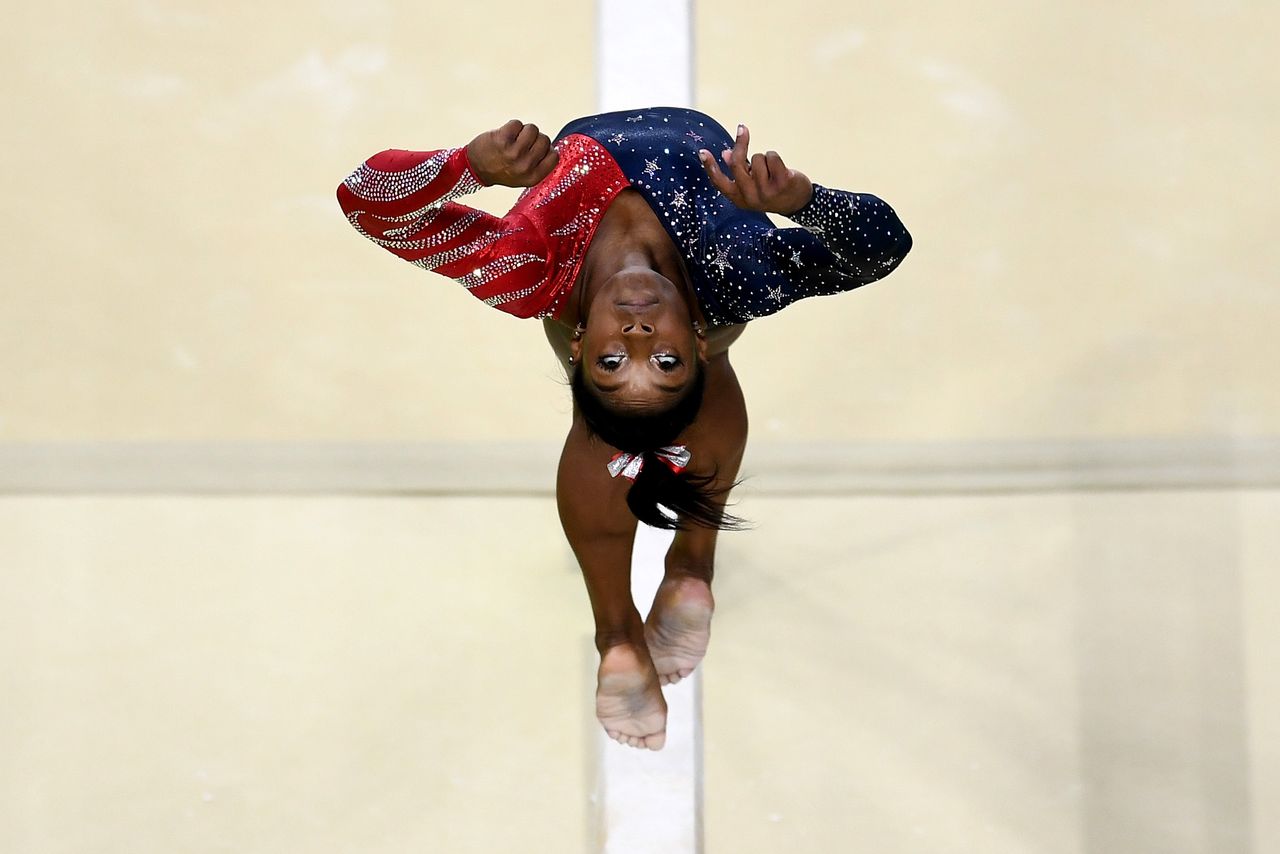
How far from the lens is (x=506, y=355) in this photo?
2.27 m

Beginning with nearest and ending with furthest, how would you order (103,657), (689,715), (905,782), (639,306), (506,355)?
(639,306), (689,715), (905,782), (103,657), (506,355)

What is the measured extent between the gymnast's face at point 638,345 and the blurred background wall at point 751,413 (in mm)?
947

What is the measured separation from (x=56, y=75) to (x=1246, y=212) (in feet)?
6.79

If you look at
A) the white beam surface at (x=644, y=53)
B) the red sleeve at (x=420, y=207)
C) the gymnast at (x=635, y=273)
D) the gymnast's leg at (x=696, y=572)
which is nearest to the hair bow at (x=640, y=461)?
the gymnast at (x=635, y=273)

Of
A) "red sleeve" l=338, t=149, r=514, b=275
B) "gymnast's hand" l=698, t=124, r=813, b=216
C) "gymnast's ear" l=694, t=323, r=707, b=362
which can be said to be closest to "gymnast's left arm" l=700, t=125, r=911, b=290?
"gymnast's hand" l=698, t=124, r=813, b=216

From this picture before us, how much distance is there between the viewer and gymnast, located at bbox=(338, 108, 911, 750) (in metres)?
1.16

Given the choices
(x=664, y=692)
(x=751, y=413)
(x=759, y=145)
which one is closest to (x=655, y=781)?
(x=664, y=692)

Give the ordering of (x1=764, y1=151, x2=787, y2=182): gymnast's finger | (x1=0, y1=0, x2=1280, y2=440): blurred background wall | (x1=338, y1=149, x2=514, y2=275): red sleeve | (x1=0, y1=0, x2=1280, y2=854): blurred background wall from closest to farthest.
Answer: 1. (x1=764, y1=151, x2=787, y2=182): gymnast's finger
2. (x1=338, y1=149, x2=514, y2=275): red sleeve
3. (x1=0, y1=0, x2=1280, y2=854): blurred background wall
4. (x1=0, y1=0, x2=1280, y2=440): blurred background wall

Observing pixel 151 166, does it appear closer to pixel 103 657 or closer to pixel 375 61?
pixel 375 61

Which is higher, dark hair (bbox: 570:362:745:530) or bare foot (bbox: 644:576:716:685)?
dark hair (bbox: 570:362:745:530)

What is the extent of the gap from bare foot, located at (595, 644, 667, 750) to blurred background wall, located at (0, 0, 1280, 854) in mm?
645

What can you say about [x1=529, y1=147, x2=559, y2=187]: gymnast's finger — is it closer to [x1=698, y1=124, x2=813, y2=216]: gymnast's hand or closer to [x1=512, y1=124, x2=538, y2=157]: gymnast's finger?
[x1=512, y1=124, x2=538, y2=157]: gymnast's finger

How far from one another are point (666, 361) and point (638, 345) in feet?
0.09

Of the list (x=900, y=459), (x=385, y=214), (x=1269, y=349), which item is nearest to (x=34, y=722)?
(x=385, y=214)
